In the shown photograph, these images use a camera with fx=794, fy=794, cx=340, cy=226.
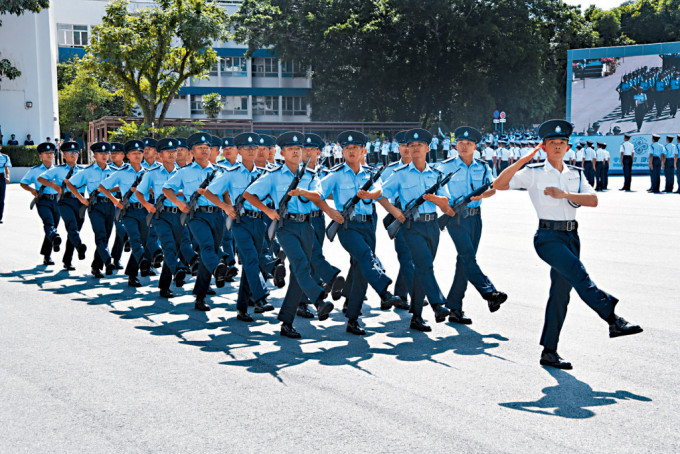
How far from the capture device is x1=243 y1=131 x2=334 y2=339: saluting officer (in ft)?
24.5

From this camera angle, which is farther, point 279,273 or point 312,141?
point 279,273

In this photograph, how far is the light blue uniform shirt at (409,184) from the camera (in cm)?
784

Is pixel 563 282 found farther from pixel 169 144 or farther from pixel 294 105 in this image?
pixel 294 105

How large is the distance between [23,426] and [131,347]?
6.97 feet

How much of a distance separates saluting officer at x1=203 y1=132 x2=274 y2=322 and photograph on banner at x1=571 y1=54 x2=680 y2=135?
34.1 metres

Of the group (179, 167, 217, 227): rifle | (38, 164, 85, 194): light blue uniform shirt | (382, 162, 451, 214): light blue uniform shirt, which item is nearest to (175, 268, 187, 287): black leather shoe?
(179, 167, 217, 227): rifle

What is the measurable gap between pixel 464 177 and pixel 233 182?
254cm

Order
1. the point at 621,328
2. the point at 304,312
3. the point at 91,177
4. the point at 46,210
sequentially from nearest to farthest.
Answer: the point at 621,328
the point at 304,312
the point at 91,177
the point at 46,210

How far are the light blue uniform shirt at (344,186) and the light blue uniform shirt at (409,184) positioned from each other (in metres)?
0.22

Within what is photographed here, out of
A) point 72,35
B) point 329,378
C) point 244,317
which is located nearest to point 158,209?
point 244,317

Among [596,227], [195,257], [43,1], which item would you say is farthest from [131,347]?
[43,1]

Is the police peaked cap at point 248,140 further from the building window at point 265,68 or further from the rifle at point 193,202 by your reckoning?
the building window at point 265,68

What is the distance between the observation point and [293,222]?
25.2ft

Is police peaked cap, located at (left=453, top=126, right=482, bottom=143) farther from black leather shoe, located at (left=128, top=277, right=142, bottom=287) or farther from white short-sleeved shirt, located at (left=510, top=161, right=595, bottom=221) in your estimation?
black leather shoe, located at (left=128, top=277, right=142, bottom=287)
